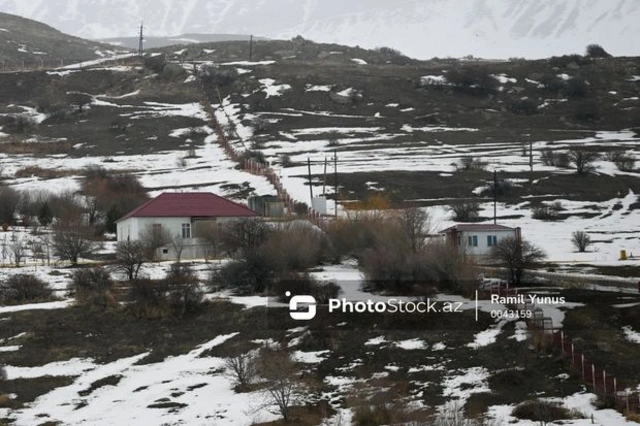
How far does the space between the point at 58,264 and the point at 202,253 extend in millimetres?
7122

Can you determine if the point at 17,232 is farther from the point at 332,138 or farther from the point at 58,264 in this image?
the point at 332,138

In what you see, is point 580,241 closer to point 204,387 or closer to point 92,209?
point 92,209

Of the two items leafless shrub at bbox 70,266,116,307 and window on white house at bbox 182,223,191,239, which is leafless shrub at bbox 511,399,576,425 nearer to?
leafless shrub at bbox 70,266,116,307

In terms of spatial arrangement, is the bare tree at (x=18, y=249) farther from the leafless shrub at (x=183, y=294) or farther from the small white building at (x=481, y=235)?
the small white building at (x=481, y=235)

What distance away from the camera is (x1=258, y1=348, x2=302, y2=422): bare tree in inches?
928

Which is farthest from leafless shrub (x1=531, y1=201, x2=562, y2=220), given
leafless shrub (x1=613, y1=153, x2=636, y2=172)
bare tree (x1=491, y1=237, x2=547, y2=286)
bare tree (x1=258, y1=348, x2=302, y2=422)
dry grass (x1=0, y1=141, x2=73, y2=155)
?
dry grass (x1=0, y1=141, x2=73, y2=155)

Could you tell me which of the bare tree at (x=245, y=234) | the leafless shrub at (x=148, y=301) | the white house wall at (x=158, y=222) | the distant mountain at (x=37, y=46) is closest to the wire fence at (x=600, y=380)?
the leafless shrub at (x=148, y=301)

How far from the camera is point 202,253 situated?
5047 cm

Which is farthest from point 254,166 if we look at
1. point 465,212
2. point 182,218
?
point 182,218

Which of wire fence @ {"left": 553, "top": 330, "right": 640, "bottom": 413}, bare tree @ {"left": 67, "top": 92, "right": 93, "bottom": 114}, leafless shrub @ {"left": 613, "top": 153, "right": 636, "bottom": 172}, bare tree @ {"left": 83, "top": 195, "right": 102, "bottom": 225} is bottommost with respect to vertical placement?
wire fence @ {"left": 553, "top": 330, "right": 640, "bottom": 413}

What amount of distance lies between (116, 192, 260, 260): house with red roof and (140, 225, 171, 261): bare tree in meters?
0.06

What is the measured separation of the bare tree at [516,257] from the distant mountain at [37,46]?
327 feet

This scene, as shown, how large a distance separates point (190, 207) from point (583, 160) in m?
30.5

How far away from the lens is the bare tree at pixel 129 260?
40688mm
